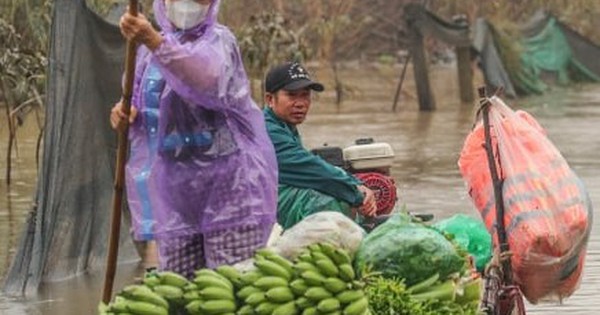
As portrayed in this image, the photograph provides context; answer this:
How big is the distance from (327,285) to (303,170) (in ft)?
6.77

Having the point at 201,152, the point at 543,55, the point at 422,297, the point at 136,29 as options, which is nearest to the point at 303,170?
the point at 201,152

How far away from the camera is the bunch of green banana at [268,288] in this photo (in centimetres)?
562

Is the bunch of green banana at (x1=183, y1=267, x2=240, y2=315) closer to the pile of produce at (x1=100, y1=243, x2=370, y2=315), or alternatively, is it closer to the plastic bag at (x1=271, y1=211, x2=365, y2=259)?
the pile of produce at (x1=100, y1=243, x2=370, y2=315)

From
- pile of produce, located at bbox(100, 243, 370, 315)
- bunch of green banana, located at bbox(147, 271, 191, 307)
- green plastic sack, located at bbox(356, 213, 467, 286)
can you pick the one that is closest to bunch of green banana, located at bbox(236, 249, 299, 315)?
pile of produce, located at bbox(100, 243, 370, 315)

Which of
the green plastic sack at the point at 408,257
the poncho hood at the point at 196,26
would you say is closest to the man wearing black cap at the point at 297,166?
the poncho hood at the point at 196,26

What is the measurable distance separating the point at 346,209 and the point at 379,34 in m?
25.2

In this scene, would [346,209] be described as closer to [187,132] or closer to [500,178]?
[500,178]

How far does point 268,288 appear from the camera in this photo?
18.6 feet

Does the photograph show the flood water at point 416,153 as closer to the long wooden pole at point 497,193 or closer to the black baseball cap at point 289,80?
the long wooden pole at point 497,193

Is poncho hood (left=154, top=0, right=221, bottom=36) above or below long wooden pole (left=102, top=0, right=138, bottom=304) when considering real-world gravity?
above

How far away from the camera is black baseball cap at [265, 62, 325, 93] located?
7.56 metres

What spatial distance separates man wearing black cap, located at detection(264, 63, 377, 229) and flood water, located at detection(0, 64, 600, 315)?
7.18 ft

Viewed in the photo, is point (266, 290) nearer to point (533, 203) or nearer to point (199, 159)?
point (199, 159)

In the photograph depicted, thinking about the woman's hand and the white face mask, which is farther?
the white face mask
